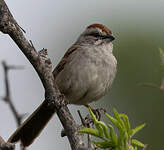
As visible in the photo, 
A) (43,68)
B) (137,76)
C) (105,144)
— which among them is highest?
(43,68)

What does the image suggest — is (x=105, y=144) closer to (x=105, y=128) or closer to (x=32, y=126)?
(x=105, y=128)

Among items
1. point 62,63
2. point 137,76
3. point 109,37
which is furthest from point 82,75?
point 137,76

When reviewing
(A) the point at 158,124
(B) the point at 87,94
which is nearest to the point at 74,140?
(B) the point at 87,94

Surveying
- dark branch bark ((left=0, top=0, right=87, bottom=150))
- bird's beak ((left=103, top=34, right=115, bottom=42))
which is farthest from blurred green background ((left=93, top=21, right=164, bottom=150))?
dark branch bark ((left=0, top=0, right=87, bottom=150))

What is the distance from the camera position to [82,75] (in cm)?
505

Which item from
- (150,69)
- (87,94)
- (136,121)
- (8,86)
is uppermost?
(8,86)

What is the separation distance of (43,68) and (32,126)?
8.93ft

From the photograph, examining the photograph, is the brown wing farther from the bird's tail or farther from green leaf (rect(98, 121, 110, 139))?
green leaf (rect(98, 121, 110, 139))

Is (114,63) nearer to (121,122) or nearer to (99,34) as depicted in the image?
(99,34)

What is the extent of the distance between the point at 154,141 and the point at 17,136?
2529mm

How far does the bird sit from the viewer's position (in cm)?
507

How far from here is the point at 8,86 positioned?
2973 mm

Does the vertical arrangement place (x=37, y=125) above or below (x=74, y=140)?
below

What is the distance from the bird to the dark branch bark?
6.59ft
